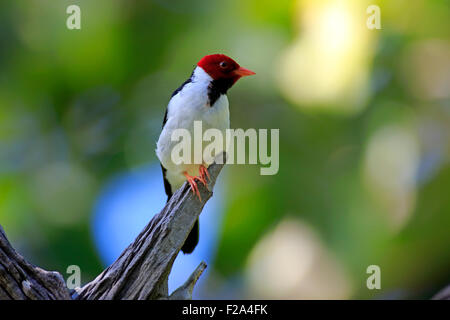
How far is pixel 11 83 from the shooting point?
5.16 metres

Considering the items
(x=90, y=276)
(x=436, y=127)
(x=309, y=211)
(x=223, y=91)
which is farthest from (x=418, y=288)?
(x=90, y=276)

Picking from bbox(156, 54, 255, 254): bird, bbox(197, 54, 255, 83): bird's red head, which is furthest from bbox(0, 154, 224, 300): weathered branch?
bbox(197, 54, 255, 83): bird's red head

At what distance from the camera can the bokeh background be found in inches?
175

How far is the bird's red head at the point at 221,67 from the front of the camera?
4.23 m

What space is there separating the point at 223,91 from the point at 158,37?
1.61 m

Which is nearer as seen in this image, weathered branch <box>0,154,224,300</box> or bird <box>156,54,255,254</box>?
weathered branch <box>0,154,224,300</box>

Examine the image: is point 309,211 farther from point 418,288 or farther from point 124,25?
point 124,25

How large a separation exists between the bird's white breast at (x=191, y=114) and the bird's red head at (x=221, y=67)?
0.06 metres
